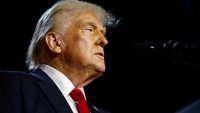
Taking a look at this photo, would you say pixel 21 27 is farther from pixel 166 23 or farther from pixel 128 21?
pixel 166 23

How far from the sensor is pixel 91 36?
2.30 metres

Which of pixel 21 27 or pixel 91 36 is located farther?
pixel 21 27

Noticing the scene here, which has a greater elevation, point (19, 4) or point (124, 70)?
point (19, 4)

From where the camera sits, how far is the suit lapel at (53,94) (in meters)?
1.89

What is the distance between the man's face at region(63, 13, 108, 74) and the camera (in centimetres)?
224

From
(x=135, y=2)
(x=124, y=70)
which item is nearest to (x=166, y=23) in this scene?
(x=135, y=2)

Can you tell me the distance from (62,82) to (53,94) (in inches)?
7.4

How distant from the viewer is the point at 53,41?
7.52ft

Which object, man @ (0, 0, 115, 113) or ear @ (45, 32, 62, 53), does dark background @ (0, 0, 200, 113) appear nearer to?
man @ (0, 0, 115, 113)

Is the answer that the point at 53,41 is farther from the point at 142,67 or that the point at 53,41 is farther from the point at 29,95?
the point at 142,67

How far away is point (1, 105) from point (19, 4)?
169cm

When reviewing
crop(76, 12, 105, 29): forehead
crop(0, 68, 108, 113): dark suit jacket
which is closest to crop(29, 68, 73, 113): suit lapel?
crop(0, 68, 108, 113): dark suit jacket

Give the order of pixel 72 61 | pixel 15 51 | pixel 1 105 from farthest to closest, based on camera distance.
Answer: pixel 15 51
pixel 72 61
pixel 1 105

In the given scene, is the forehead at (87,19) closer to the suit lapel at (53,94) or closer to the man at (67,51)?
the man at (67,51)
